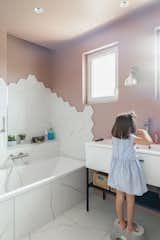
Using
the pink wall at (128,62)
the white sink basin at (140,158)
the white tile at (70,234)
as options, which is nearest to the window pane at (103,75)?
the pink wall at (128,62)

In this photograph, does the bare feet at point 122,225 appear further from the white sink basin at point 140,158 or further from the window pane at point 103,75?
the window pane at point 103,75

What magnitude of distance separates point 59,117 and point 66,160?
75 cm

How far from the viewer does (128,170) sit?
63.1 inches

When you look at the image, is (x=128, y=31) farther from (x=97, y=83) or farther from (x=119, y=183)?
(x=119, y=183)

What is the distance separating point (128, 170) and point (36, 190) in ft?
3.15

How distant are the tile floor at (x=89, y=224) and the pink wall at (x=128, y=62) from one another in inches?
38.6

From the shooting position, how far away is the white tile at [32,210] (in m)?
1.74

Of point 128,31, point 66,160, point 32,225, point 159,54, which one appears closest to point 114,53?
point 128,31

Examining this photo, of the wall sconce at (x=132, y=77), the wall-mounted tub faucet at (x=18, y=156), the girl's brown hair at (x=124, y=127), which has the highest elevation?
the wall sconce at (x=132, y=77)

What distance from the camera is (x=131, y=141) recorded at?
163 cm

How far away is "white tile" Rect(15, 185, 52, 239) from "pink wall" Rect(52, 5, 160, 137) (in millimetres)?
1116

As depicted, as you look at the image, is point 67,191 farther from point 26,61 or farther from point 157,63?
point 26,61

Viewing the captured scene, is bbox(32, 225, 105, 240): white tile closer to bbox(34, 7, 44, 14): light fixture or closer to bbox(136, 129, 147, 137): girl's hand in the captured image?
bbox(136, 129, 147, 137): girl's hand

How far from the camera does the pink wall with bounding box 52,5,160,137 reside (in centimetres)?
208
